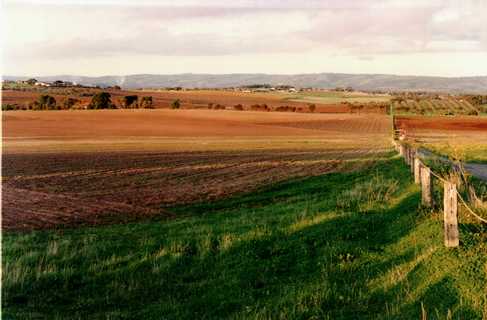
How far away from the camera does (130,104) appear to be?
12506cm

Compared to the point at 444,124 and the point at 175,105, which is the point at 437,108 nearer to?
the point at 444,124

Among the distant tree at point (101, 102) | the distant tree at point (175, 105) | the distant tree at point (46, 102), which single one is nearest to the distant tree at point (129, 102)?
the distant tree at point (101, 102)

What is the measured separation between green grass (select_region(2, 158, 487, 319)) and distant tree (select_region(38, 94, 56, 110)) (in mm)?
103293

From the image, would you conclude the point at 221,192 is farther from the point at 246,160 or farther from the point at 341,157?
the point at 341,157

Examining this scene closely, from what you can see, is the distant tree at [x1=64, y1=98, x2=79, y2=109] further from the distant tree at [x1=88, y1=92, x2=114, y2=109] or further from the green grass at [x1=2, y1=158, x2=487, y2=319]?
the green grass at [x1=2, y1=158, x2=487, y2=319]

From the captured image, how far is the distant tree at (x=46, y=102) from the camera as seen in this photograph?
11600 centimetres

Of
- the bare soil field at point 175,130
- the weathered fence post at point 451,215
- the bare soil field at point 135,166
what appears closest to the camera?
the weathered fence post at point 451,215

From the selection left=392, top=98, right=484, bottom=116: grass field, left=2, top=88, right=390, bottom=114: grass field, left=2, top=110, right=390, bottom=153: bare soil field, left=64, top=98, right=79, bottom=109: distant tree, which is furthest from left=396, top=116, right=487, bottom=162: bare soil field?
left=64, top=98, right=79, bottom=109: distant tree

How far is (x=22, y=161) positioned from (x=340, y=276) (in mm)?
31413

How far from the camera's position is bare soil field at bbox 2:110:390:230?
21703 millimetres

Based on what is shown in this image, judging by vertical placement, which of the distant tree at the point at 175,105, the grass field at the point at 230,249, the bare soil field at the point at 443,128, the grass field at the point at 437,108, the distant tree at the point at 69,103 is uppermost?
the distant tree at the point at 69,103

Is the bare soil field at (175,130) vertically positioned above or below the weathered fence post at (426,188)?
below

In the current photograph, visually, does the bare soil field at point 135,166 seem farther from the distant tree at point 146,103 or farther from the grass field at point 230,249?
the distant tree at point 146,103

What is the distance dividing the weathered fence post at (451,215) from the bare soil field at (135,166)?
11140 mm
